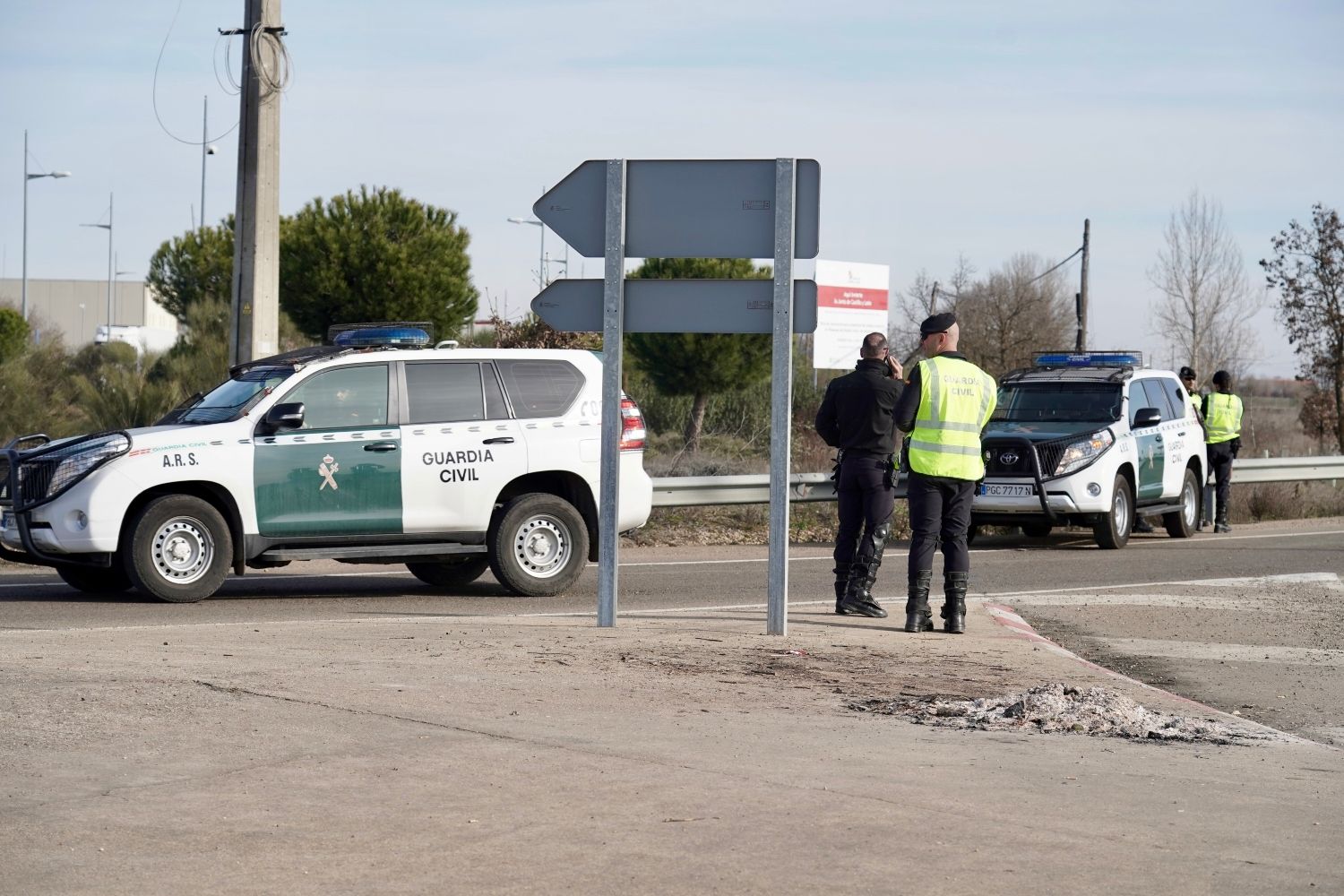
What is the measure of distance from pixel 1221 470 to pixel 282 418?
1315 centimetres

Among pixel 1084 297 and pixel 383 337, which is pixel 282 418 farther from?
pixel 1084 297

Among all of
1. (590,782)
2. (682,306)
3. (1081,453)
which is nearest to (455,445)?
(682,306)

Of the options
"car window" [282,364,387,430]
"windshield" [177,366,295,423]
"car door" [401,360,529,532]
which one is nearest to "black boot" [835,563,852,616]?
"car door" [401,360,529,532]

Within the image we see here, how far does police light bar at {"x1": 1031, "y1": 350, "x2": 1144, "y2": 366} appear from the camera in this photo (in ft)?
61.4

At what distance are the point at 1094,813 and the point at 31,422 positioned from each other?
20193mm

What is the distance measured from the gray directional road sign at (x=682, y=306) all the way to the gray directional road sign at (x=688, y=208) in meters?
0.18

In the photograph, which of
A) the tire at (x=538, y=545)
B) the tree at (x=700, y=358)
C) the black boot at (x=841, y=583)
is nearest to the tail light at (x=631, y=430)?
the tire at (x=538, y=545)

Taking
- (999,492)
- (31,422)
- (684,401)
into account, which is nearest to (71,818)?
(999,492)

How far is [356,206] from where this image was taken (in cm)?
3359

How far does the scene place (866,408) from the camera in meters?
10.9

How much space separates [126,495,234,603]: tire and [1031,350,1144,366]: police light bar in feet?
34.1

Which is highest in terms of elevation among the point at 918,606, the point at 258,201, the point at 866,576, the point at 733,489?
the point at 258,201

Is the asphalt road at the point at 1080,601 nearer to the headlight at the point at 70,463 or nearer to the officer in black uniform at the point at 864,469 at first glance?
the officer in black uniform at the point at 864,469

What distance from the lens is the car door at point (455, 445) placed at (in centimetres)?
1212
